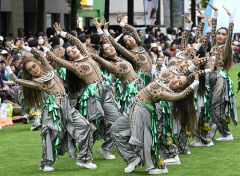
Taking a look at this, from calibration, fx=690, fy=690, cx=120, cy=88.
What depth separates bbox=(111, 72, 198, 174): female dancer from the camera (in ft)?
27.3

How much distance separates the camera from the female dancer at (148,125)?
8328 mm

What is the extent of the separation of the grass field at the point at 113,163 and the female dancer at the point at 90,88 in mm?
612

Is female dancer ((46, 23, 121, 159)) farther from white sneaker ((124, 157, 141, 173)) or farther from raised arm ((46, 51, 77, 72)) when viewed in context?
white sneaker ((124, 157, 141, 173))

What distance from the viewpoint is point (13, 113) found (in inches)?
602

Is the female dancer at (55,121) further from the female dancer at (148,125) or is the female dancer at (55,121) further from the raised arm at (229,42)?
the raised arm at (229,42)

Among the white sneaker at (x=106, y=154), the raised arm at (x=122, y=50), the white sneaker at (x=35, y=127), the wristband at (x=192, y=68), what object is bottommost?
the white sneaker at (x=35, y=127)

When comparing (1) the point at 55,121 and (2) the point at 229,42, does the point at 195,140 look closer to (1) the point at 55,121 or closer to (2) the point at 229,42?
(2) the point at 229,42

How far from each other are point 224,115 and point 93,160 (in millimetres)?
2369

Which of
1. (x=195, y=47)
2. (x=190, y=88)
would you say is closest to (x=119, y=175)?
(x=190, y=88)

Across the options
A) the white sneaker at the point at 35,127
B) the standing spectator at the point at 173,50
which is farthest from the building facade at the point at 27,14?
the white sneaker at the point at 35,127

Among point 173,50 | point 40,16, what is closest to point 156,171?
point 173,50

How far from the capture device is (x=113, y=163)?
952 centimetres

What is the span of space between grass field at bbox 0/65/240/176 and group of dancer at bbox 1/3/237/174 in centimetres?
18

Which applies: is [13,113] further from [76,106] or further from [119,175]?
[119,175]
